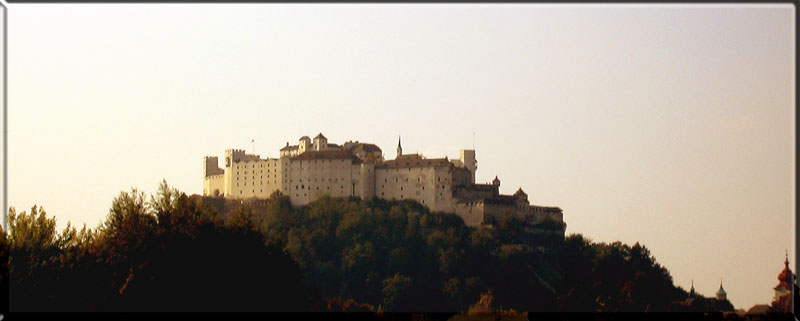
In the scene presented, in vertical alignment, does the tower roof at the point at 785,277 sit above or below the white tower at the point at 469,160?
below

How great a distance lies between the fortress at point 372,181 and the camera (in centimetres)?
7669

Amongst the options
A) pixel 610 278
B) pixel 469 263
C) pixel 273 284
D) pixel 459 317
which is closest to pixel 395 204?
pixel 469 263

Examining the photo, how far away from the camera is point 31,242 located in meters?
Answer: 40.8

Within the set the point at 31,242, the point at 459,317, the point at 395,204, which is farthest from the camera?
Answer: the point at 395,204

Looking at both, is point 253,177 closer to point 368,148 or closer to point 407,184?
point 368,148

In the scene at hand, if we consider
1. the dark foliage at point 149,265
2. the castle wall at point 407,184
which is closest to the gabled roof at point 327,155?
the castle wall at point 407,184

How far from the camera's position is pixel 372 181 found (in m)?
78.2

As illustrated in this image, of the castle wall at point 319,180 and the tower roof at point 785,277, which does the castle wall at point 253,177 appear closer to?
the castle wall at point 319,180

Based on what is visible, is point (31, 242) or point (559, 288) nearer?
point (31, 242)

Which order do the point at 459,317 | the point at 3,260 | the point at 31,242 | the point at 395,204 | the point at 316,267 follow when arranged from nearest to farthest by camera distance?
1. the point at 3,260
2. the point at 31,242
3. the point at 459,317
4. the point at 316,267
5. the point at 395,204

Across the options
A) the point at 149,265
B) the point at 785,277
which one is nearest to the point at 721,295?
the point at 785,277

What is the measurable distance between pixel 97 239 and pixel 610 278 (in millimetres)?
34988

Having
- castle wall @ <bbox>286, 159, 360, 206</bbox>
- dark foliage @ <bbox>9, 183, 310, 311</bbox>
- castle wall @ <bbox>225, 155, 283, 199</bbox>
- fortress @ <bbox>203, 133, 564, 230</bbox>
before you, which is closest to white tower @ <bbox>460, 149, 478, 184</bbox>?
fortress @ <bbox>203, 133, 564, 230</bbox>

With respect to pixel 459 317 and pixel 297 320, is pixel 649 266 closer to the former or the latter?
pixel 459 317
